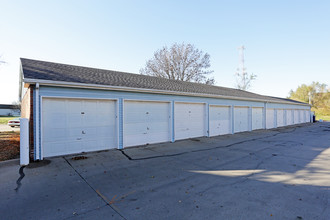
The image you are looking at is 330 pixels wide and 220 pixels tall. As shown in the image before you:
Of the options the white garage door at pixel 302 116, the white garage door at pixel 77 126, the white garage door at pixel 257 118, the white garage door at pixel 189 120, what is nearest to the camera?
the white garage door at pixel 77 126

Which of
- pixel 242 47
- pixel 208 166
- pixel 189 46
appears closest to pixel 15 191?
pixel 208 166

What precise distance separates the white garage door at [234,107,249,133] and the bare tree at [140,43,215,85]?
15082mm

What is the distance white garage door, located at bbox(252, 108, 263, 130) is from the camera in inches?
638

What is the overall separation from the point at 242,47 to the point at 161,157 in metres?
34.9

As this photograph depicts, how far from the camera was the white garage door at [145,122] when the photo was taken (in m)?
8.62

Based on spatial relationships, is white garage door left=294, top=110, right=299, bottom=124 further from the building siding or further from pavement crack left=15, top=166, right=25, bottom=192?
pavement crack left=15, top=166, right=25, bottom=192

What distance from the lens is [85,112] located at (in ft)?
24.5

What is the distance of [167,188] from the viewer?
13.5ft

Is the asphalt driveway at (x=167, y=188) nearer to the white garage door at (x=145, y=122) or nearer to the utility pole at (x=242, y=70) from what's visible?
the white garage door at (x=145, y=122)

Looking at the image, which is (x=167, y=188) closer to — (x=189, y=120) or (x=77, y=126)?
(x=77, y=126)

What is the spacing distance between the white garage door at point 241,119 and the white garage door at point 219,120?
0.98 m

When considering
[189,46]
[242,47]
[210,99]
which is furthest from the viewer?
[242,47]

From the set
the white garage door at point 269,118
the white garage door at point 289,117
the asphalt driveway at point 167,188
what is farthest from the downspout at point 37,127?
the white garage door at point 289,117

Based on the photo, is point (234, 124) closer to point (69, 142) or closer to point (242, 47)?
point (69, 142)
